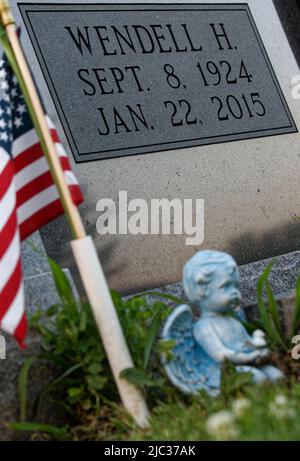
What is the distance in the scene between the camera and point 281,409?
232 cm

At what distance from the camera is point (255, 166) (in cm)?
546

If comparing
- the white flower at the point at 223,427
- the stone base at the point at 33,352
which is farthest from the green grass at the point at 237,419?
the stone base at the point at 33,352

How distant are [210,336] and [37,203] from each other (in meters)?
1.02

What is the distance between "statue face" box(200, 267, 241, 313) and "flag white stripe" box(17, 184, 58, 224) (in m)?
0.86

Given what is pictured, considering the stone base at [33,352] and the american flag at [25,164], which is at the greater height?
the american flag at [25,164]

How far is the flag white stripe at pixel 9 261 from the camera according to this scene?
3137mm

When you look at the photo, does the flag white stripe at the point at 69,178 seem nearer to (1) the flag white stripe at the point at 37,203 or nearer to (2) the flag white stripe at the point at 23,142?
(1) the flag white stripe at the point at 37,203

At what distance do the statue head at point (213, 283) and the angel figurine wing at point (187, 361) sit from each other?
95mm

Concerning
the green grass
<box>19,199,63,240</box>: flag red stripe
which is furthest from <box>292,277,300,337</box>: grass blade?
<box>19,199,63,240</box>: flag red stripe

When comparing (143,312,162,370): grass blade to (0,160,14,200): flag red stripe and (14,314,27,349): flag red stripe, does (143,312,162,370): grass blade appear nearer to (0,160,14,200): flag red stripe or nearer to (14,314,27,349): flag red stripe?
(14,314,27,349): flag red stripe

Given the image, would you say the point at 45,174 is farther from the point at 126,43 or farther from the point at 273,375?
the point at 126,43

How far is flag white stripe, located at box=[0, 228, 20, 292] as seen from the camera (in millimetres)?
3137
